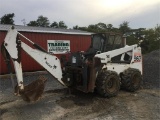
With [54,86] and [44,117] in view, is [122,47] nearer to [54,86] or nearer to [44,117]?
[54,86]

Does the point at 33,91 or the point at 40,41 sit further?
the point at 40,41

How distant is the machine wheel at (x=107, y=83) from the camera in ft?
25.8

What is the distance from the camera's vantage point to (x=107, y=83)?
801cm

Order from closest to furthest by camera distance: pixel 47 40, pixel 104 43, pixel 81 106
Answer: pixel 81 106 < pixel 104 43 < pixel 47 40

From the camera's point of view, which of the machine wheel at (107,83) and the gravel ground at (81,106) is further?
the machine wheel at (107,83)

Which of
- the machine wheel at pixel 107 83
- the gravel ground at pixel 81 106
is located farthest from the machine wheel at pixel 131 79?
the machine wheel at pixel 107 83

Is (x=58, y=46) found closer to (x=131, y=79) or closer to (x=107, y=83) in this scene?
(x=131, y=79)

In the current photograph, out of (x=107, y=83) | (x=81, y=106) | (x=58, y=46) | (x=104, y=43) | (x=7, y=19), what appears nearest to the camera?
(x=81, y=106)

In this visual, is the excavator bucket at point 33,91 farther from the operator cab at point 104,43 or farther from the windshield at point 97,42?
the windshield at point 97,42

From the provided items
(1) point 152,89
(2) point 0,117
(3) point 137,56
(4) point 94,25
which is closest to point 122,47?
(3) point 137,56

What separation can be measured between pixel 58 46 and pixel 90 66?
8.33m

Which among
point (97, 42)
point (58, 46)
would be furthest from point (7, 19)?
point (97, 42)

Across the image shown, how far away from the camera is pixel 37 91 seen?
6.88 metres

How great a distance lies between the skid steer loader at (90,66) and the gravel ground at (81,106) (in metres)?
0.36
